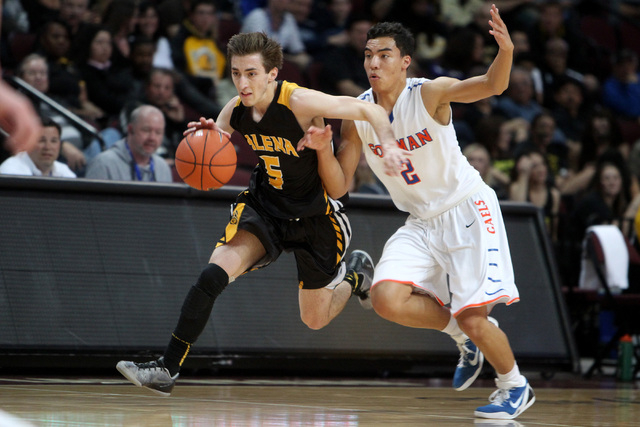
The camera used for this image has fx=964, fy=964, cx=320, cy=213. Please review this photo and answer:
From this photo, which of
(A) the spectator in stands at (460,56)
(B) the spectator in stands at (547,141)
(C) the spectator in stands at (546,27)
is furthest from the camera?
(C) the spectator in stands at (546,27)

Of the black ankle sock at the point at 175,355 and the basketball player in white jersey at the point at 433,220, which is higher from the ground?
the basketball player in white jersey at the point at 433,220

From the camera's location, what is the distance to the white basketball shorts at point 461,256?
17.1 ft

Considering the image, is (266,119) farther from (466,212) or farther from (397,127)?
(466,212)

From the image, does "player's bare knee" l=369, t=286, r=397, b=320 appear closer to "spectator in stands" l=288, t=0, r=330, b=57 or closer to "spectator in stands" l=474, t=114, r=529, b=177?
"spectator in stands" l=474, t=114, r=529, b=177

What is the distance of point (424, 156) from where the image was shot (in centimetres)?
534

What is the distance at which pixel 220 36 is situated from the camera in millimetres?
11602

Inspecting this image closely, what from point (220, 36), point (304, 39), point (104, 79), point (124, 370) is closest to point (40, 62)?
→ point (104, 79)

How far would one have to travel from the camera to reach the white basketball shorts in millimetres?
5199

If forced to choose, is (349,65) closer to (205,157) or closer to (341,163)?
(341,163)

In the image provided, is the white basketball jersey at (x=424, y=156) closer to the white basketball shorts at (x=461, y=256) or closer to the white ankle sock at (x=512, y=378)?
the white basketball shorts at (x=461, y=256)

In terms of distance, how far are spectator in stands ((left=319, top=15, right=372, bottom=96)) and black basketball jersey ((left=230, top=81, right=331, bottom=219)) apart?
5.48 m

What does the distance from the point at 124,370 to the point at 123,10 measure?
590 centimetres

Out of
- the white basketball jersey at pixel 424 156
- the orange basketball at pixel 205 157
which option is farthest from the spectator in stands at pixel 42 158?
the white basketball jersey at pixel 424 156

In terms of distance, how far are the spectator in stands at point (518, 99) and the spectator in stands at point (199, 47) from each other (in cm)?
366
